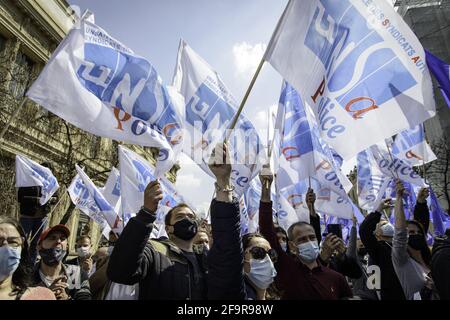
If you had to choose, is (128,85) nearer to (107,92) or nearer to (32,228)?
(107,92)

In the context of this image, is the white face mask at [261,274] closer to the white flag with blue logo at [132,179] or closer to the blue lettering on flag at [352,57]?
the blue lettering on flag at [352,57]

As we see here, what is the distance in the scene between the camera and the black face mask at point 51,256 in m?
3.25

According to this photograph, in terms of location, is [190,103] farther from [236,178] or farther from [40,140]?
[40,140]

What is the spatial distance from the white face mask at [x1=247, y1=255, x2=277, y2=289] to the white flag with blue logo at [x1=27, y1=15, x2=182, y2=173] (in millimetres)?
1227

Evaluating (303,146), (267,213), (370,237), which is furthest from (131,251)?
(303,146)

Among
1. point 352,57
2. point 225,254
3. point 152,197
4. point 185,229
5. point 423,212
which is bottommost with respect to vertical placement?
point 225,254

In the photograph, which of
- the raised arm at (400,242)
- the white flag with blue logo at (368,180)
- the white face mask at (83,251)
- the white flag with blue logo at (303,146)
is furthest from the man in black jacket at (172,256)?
the white flag with blue logo at (368,180)

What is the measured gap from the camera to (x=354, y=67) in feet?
9.86

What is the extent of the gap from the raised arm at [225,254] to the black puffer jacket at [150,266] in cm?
40

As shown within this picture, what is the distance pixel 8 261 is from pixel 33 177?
12.9 ft

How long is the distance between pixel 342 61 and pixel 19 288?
3097mm

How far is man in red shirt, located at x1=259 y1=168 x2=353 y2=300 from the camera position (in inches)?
109

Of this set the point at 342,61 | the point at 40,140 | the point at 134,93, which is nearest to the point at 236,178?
the point at 134,93

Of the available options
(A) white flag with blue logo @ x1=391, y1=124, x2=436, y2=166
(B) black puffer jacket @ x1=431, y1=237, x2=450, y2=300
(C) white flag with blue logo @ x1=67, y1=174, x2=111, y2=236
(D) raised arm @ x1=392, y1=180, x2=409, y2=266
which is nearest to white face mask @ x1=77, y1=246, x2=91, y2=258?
(C) white flag with blue logo @ x1=67, y1=174, x2=111, y2=236
